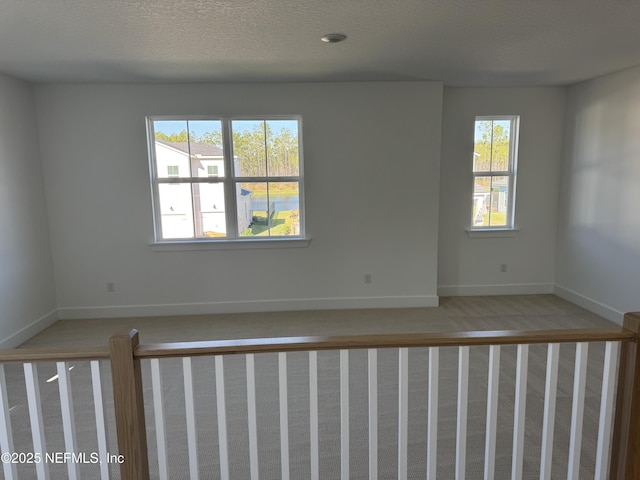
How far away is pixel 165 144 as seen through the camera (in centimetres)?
438

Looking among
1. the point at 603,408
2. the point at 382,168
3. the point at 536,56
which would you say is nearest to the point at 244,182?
the point at 382,168

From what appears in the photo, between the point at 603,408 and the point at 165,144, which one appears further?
the point at 165,144

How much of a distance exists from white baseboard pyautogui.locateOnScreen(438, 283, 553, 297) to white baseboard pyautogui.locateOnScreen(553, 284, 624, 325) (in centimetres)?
18

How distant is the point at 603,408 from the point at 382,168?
11.0 feet

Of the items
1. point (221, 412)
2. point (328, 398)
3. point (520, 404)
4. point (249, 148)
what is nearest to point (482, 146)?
point (249, 148)

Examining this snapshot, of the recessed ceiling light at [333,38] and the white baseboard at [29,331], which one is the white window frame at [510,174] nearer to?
the recessed ceiling light at [333,38]

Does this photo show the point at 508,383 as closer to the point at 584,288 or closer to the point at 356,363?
the point at 356,363

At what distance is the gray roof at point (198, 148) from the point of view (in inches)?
173

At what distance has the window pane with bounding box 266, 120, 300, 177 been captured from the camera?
14.6 ft

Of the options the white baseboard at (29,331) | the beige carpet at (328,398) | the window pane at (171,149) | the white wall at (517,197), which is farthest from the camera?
the white wall at (517,197)

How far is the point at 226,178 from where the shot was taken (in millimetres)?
4438

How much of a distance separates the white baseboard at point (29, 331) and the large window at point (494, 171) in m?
5.12

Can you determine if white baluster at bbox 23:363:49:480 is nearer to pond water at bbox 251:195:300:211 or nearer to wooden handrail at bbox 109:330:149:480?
wooden handrail at bbox 109:330:149:480

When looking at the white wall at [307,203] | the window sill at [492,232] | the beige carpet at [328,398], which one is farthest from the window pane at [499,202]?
the beige carpet at [328,398]
